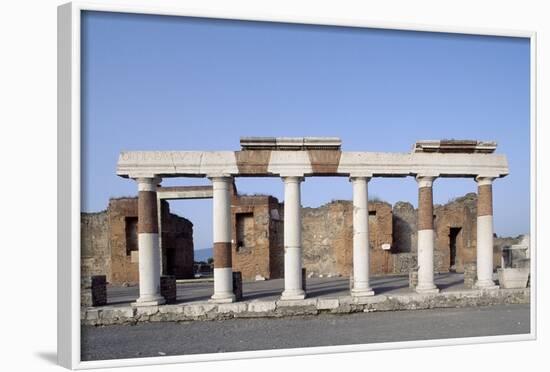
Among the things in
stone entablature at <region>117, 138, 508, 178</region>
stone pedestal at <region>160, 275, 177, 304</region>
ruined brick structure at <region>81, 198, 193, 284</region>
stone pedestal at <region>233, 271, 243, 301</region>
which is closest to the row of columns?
stone entablature at <region>117, 138, 508, 178</region>

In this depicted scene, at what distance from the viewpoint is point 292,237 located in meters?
13.3

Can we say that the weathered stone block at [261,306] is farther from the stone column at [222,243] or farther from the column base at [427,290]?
the column base at [427,290]

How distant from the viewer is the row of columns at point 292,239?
12914 millimetres

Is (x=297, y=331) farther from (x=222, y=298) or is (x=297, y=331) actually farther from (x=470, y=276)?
(x=470, y=276)

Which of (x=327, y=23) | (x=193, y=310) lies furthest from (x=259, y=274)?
(x=327, y=23)

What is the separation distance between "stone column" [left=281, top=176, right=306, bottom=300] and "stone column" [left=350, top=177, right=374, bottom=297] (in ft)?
4.14

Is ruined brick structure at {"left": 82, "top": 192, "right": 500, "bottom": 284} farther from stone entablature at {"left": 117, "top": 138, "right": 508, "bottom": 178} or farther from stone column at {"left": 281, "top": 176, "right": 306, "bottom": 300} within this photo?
stone entablature at {"left": 117, "top": 138, "right": 508, "bottom": 178}

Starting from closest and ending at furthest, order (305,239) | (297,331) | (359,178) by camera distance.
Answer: (297,331) → (359,178) → (305,239)

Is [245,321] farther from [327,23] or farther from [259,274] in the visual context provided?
[259,274]

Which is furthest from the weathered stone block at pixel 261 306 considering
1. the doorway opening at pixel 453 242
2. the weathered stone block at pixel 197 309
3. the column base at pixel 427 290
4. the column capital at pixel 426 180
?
the doorway opening at pixel 453 242

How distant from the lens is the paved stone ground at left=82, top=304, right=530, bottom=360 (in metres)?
10.1

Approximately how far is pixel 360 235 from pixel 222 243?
312cm

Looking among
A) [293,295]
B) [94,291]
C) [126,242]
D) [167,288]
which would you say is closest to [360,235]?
[293,295]

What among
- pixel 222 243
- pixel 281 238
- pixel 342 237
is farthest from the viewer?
pixel 281 238
